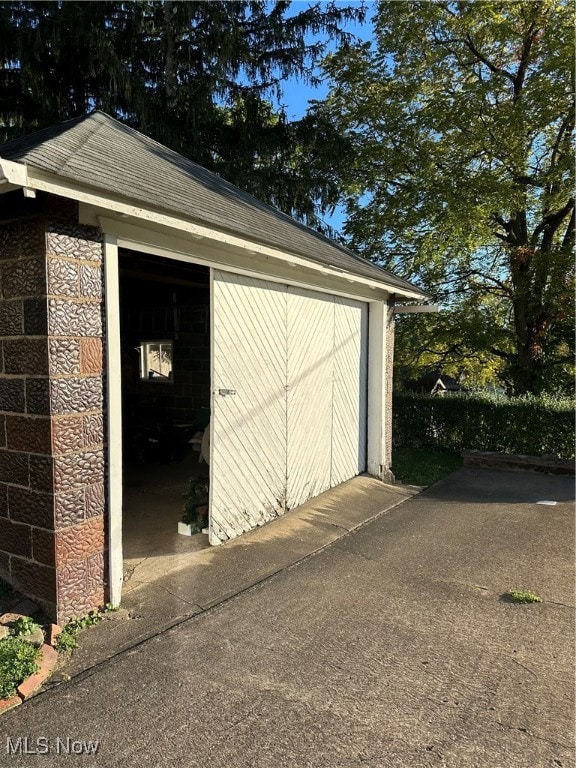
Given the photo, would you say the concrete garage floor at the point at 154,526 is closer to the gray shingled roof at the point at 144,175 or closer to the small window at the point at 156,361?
the small window at the point at 156,361

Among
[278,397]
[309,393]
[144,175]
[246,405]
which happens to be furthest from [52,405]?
[309,393]

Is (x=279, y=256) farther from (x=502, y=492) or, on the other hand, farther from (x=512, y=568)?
(x=502, y=492)

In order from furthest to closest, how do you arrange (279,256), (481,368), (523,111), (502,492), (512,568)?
(481,368) → (523,111) → (502,492) → (279,256) → (512,568)

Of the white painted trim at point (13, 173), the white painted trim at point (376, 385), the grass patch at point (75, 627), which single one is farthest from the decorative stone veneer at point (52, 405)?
the white painted trim at point (376, 385)

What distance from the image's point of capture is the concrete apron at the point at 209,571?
10.7ft

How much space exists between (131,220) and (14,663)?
2900mm

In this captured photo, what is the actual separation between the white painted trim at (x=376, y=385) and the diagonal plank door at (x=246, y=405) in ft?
7.72

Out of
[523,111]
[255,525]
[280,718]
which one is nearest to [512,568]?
[255,525]

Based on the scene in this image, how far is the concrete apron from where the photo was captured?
3272 mm

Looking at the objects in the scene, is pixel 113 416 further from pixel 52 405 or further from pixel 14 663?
pixel 14 663

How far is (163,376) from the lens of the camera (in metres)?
9.19

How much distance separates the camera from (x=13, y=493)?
3486 millimetres

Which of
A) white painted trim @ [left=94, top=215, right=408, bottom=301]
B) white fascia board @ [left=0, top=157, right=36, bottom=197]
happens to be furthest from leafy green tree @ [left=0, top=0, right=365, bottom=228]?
white fascia board @ [left=0, top=157, right=36, bottom=197]

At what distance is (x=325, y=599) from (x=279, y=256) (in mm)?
3145
